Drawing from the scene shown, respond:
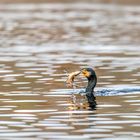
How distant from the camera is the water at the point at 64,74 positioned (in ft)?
55.5

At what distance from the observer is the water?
16.9 m

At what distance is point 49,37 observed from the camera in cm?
4503

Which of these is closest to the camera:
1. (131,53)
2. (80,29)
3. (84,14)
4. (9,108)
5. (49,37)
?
(9,108)

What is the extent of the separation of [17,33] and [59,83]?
22.8 meters

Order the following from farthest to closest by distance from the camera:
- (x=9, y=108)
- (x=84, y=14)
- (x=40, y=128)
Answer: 1. (x=84, y=14)
2. (x=9, y=108)
3. (x=40, y=128)

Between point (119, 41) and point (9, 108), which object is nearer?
point (9, 108)

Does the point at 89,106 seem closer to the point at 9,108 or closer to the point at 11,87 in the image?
the point at 9,108

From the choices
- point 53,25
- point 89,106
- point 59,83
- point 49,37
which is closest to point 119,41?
point 49,37

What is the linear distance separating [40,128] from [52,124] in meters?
0.51

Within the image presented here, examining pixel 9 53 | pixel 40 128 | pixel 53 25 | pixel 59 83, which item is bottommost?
pixel 40 128

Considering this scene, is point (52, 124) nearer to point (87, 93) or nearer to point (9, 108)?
point (9, 108)

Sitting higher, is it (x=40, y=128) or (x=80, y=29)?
(x=80, y=29)

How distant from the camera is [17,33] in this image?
47312 millimetres

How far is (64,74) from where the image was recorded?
27.3 meters
